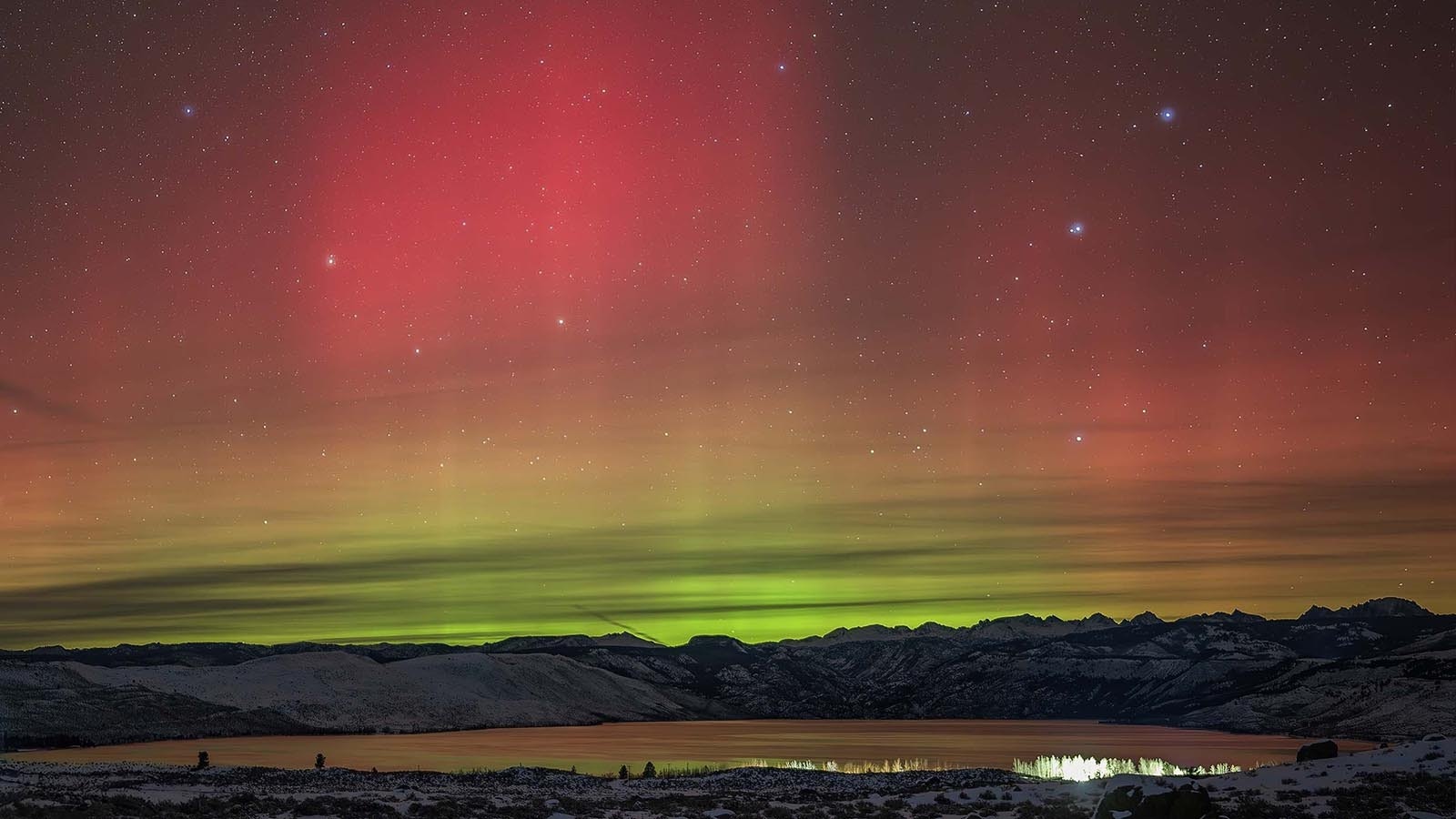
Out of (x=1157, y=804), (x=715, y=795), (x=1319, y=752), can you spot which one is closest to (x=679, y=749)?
(x=715, y=795)

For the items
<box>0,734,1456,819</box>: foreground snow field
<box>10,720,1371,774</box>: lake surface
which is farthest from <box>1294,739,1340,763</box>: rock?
<box>10,720,1371,774</box>: lake surface

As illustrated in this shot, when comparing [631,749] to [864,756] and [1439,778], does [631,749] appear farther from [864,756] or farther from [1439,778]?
[1439,778]

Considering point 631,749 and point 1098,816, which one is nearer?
point 1098,816

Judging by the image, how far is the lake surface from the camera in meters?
89.6

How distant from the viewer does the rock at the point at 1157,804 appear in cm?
2898

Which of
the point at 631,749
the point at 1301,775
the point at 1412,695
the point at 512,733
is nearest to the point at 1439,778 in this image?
the point at 1301,775

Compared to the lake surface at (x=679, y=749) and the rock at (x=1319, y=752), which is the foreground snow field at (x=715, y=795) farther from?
the lake surface at (x=679, y=749)

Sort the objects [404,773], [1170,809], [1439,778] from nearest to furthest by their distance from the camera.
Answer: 1. [1170,809]
2. [1439,778]
3. [404,773]

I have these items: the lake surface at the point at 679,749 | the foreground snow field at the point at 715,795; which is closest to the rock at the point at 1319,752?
the foreground snow field at the point at 715,795

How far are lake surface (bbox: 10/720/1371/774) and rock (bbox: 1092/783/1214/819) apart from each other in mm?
55167

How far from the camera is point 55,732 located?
115438mm

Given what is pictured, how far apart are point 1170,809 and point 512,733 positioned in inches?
5252

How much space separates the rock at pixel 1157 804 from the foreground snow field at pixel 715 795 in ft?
0.98

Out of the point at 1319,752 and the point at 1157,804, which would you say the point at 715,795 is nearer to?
the point at 1157,804
